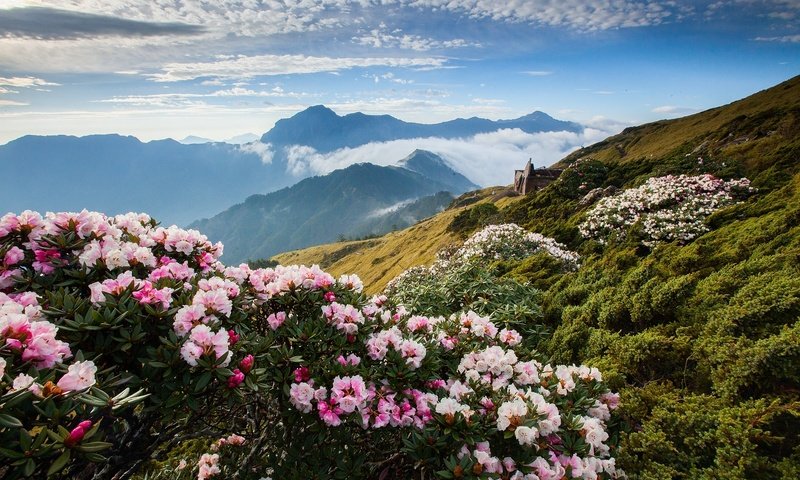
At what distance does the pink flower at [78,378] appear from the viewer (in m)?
2.88

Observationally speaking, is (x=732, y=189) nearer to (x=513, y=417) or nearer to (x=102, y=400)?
(x=513, y=417)

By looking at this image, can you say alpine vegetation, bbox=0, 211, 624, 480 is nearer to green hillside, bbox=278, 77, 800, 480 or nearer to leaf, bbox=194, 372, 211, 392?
leaf, bbox=194, 372, 211, 392

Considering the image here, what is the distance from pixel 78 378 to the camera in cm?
291

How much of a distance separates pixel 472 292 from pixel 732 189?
51.5 feet

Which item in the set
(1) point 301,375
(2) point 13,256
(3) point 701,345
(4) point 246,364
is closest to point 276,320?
(1) point 301,375

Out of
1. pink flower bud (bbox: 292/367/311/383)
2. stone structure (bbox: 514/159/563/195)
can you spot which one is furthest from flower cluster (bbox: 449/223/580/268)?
stone structure (bbox: 514/159/563/195)

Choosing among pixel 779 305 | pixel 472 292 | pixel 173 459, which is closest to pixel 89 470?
pixel 173 459

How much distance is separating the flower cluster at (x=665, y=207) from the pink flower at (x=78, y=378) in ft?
50.4

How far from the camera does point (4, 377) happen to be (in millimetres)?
2781

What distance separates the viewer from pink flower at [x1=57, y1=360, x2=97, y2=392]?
2.88m

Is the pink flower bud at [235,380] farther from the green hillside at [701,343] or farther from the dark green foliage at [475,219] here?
the dark green foliage at [475,219]

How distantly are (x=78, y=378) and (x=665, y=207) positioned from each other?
20553 millimetres

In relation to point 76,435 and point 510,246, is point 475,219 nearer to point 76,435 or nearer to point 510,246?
point 510,246

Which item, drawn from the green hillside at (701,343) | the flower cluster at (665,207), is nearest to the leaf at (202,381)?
the green hillside at (701,343)
